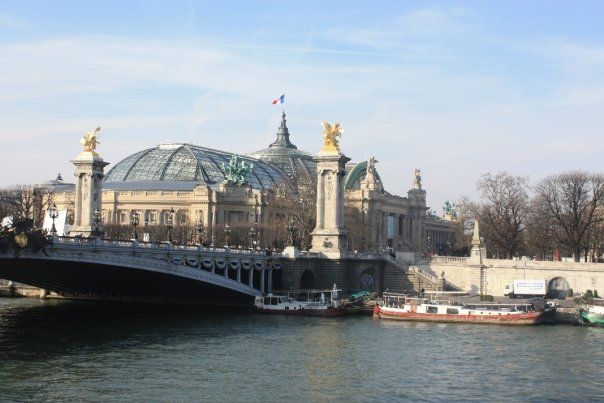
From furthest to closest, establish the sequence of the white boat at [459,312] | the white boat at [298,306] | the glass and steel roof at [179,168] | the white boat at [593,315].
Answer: the glass and steel roof at [179,168] → the white boat at [298,306] → the white boat at [459,312] → the white boat at [593,315]

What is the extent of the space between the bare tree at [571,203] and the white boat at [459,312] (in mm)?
25110

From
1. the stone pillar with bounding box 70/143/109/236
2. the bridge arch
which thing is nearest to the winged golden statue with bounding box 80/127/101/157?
the stone pillar with bounding box 70/143/109/236

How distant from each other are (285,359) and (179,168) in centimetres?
10359

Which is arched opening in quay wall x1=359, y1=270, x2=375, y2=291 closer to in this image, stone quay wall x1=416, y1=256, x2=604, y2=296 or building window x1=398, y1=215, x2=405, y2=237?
stone quay wall x1=416, y1=256, x2=604, y2=296

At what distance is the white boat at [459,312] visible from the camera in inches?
2653

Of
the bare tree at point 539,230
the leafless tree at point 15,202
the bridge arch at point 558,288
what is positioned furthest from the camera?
the leafless tree at point 15,202

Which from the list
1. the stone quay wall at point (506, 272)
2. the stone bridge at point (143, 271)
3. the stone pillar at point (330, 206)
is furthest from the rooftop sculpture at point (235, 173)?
the stone bridge at point (143, 271)

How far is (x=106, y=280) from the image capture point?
7169 centimetres

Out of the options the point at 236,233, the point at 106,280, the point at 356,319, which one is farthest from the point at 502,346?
the point at 236,233

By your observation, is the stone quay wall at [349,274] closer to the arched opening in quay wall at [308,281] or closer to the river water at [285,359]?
the arched opening in quay wall at [308,281]

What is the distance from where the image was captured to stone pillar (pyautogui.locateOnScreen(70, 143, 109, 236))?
91.0 meters

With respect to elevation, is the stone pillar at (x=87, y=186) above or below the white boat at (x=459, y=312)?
above

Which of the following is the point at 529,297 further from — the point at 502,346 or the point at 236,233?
the point at 236,233

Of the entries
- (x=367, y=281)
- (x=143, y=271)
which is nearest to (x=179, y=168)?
(x=367, y=281)
